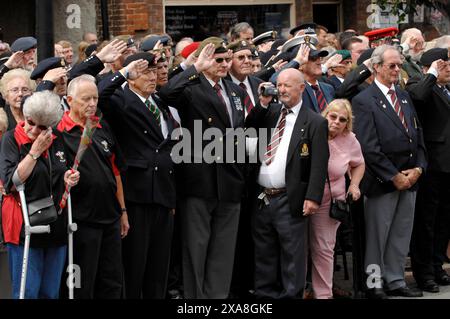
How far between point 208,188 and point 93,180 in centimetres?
141

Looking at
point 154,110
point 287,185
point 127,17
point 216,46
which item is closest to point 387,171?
point 287,185

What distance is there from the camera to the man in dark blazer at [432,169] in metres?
11.0

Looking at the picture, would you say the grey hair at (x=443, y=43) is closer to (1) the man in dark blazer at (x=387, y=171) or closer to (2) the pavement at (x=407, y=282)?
(1) the man in dark blazer at (x=387, y=171)

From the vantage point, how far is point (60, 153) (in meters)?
8.18

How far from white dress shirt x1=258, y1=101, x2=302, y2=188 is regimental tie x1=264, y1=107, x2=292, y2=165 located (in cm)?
3

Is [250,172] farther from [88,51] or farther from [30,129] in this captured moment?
[88,51]

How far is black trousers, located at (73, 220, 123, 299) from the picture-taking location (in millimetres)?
8305

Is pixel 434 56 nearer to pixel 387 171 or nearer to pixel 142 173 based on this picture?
pixel 387 171

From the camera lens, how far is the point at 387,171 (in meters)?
10.3

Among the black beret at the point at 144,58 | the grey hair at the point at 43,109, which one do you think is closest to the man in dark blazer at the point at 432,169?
the black beret at the point at 144,58

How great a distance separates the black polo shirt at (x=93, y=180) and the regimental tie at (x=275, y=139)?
66.7 inches

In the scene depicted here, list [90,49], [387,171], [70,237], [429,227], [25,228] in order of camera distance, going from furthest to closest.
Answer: [90,49], [429,227], [387,171], [70,237], [25,228]
